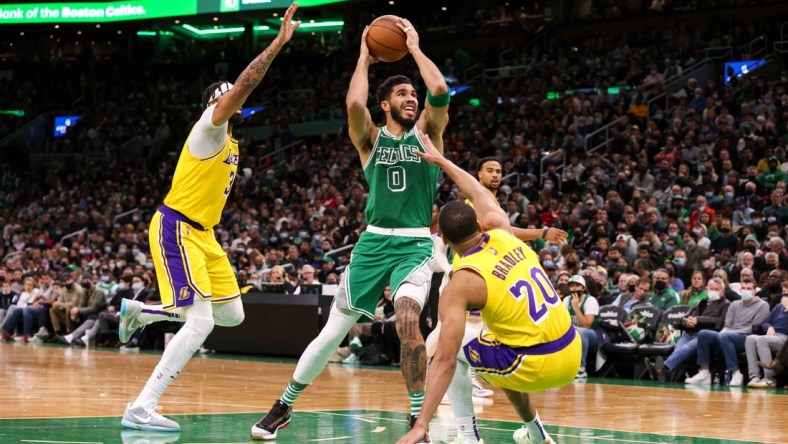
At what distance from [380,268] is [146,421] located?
1879 mm

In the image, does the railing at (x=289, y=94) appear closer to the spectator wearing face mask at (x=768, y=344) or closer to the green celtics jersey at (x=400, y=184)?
the spectator wearing face mask at (x=768, y=344)

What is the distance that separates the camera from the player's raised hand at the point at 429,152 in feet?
18.6

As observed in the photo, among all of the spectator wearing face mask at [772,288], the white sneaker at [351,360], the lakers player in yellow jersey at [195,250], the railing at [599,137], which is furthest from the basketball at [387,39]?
the railing at [599,137]

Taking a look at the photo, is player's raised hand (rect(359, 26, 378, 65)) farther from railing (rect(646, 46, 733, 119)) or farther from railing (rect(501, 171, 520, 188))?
railing (rect(646, 46, 733, 119))

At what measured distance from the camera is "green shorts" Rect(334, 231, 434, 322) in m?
6.57

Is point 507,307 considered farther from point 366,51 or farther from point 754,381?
point 754,381

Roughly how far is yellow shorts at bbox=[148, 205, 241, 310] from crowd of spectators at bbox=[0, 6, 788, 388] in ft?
23.2

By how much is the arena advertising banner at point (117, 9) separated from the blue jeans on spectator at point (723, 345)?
21006 mm

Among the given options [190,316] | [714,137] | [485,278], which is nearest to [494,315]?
[485,278]

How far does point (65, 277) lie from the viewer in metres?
20.6

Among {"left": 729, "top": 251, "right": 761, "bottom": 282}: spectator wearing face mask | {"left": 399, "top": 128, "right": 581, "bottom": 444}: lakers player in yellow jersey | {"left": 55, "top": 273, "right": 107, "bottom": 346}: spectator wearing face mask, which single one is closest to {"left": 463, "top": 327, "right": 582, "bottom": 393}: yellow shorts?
{"left": 399, "top": 128, "right": 581, "bottom": 444}: lakers player in yellow jersey

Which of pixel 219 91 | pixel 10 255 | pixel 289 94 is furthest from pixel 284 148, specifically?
pixel 219 91

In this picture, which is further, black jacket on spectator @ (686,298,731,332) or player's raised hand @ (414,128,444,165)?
black jacket on spectator @ (686,298,731,332)

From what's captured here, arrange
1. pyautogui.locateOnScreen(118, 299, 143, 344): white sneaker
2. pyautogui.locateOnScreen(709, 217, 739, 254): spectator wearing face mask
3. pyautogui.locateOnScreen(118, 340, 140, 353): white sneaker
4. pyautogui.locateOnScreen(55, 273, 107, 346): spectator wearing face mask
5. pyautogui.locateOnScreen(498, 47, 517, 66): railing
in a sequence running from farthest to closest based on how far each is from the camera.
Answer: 1. pyautogui.locateOnScreen(498, 47, 517, 66): railing
2. pyautogui.locateOnScreen(55, 273, 107, 346): spectator wearing face mask
3. pyautogui.locateOnScreen(118, 340, 140, 353): white sneaker
4. pyautogui.locateOnScreen(709, 217, 739, 254): spectator wearing face mask
5. pyautogui.locateOnScreen(118, 299, 143, 344): white sneaker
